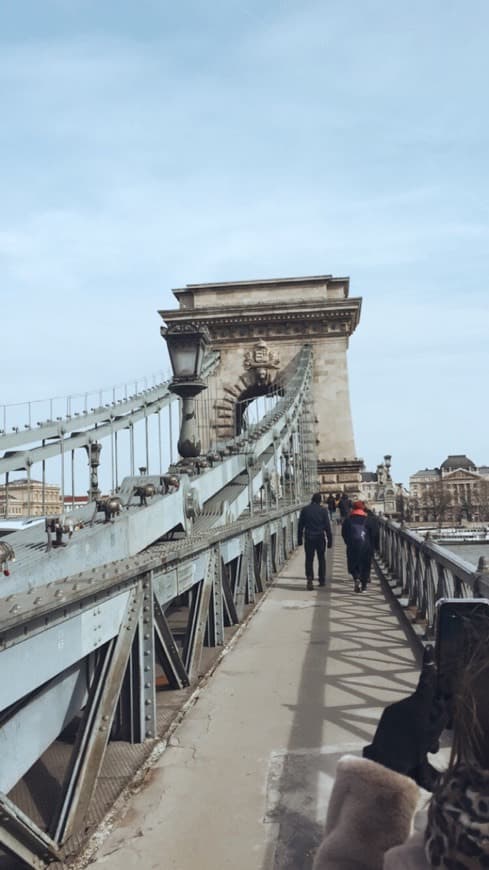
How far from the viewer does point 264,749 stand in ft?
12.8

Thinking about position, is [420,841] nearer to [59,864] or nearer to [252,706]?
[59,864]

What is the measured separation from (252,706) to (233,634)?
7.25ft

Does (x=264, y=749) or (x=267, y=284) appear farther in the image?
(x=267, y=284)

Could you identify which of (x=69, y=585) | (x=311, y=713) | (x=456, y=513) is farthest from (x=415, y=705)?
(x=456, y=513)

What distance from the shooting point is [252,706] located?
4691 millimetres

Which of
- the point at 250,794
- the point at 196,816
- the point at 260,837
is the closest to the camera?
the point at 260,837

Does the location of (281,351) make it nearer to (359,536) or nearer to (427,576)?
(359,536)

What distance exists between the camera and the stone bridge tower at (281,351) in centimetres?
3056

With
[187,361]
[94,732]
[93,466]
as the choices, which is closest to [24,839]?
[94,732]

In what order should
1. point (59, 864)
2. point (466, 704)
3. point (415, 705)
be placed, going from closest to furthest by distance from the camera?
1. point (466, 704)
2. point (415, 705)
3. point (59, 864)

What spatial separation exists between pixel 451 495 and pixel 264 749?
99.2 m

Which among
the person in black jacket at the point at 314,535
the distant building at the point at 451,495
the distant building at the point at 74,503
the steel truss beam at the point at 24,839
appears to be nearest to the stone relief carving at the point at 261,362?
the distant building at the point at 74,503

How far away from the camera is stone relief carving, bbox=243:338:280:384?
30.7m

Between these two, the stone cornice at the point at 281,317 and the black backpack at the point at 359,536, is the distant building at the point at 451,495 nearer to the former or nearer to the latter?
the stone cornice at the point at 281,317
